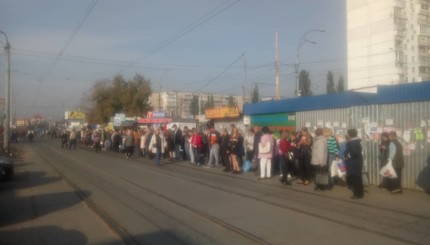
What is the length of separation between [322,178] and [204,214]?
446 cm

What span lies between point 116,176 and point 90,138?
29.3 metres

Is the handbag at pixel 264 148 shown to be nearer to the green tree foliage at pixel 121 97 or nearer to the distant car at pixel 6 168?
the distant car at pixel 6 168

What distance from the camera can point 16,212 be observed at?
34.9 ft

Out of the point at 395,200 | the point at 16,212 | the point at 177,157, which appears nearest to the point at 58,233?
the point at 16,212

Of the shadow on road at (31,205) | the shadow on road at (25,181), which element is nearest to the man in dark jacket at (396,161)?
the shadow on road at (31,205)

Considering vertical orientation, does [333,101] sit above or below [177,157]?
above

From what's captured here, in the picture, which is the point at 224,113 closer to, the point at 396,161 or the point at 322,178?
the point at 322,178

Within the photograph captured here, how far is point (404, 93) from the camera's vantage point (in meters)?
13.7

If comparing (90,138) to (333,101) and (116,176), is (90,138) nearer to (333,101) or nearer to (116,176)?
(116,176)

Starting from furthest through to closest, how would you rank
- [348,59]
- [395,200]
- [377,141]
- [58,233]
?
[348,59] < [377,141] < [395,200] < [58,233]

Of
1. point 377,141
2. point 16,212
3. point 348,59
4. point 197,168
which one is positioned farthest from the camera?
point 348,59

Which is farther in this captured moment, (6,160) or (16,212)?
(6,160)

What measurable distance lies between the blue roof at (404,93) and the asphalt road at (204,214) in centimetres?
268

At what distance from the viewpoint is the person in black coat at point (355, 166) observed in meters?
11.5
